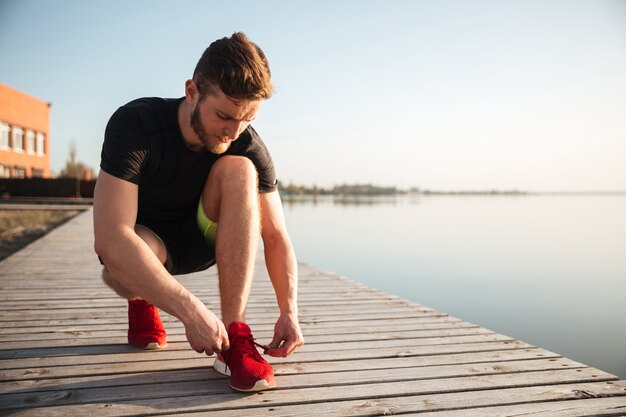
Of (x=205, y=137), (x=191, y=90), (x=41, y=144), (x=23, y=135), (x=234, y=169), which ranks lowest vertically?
(x=234, y=169)

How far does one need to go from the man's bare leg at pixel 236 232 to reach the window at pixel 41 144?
29686mm

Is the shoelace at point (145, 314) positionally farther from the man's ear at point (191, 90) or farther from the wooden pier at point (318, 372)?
the man's ear at point (191, 90)

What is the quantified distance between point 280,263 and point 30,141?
28.9 meters

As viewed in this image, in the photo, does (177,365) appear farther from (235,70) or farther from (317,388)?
(235,70)

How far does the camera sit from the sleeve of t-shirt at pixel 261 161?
5.75ft

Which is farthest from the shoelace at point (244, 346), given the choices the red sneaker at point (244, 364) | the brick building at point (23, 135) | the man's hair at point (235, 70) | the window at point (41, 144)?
the window at point (41, 144)

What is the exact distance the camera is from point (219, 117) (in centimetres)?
153

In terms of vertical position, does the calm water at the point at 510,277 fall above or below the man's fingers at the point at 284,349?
below

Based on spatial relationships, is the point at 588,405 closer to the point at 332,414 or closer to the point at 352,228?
the point at 332,414

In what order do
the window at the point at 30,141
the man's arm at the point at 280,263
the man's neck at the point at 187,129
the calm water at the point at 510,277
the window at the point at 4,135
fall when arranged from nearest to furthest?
the man's arm at the point at 280,263 < the man's neck at the point at 187,129 < the calm water at the point at 510,277 < the window at the point at 4,135 < the window at the point at 30,141

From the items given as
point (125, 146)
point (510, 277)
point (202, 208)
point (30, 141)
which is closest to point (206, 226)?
point (202, 208)

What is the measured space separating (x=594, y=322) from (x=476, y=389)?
4.78 m

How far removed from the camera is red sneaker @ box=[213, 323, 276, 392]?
56.1 inches

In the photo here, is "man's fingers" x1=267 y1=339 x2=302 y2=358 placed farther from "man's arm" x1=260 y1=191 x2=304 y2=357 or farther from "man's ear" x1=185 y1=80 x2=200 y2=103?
"man's ear" x1=185 y1=80 x2=200 y2=103
